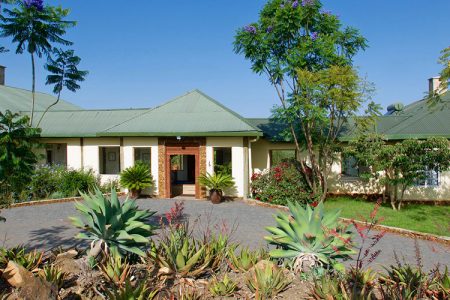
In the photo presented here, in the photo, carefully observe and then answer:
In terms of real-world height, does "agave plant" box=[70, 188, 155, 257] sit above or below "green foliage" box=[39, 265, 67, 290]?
above

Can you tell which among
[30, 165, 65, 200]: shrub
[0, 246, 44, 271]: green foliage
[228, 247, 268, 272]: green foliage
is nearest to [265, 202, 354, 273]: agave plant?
[228, 247, 268, 272]: green foliage

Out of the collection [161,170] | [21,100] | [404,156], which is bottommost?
[161,170]

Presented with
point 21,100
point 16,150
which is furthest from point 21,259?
point 21,100

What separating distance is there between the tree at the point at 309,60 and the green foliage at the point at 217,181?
327 cm

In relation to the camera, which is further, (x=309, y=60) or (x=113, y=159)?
(x=113, y=159)

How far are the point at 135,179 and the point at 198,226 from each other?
6.28m

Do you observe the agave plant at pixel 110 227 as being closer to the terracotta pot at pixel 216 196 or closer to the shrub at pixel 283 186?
the terracotta pot at pixel 216 196

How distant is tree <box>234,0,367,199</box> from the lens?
13.1 meters

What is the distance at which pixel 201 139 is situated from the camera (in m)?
16.0

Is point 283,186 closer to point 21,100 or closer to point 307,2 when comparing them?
point 307,2

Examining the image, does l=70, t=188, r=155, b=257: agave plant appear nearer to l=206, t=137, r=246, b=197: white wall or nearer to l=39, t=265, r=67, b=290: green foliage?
l=39, t=265, r=67, b=290: green foliage

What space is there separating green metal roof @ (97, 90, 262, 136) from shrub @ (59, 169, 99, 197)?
7.24 ft

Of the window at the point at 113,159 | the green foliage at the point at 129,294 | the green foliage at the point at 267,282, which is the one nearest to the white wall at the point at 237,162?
the window at the point at 113,159

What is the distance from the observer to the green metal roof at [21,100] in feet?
73.0
